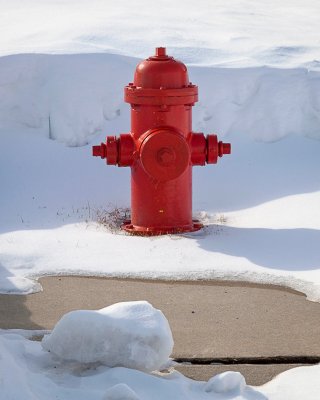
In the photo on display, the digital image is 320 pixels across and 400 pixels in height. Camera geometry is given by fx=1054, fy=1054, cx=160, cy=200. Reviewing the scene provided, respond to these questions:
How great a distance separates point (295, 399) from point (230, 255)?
6.32 ft

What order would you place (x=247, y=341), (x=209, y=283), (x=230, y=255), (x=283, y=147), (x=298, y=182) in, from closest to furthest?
(x=247, y=341) < (x=209, y=283) < (x=230, y=255) < (x=298, y=182) < (x=283, y=147)

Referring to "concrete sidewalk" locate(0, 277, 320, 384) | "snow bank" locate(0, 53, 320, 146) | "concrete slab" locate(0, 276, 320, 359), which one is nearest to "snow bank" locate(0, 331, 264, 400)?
"concrete sidewalk" locate(0, 277, 320, 384)

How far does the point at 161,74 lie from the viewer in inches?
241

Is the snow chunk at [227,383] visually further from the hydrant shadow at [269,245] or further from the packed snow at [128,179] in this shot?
the hydrant shadow at [269,245]

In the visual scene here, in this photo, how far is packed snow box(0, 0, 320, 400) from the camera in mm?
3955

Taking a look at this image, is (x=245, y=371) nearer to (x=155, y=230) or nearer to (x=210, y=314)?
(x=210, y=314)

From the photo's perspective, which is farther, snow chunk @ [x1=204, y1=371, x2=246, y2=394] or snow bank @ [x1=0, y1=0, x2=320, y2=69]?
snow bank @ [x1=0, y1=0, x2=320, y2=69]

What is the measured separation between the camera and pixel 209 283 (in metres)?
5.38

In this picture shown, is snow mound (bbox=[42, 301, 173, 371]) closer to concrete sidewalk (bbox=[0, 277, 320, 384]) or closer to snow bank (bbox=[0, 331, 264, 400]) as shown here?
snow bank (bbox=[0, 331, 264, 400])

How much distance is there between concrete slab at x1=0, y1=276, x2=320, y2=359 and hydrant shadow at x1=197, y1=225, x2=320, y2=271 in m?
0.40

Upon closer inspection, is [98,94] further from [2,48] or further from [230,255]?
[230,255]

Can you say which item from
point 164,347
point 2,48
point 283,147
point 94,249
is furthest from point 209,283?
point 2,48

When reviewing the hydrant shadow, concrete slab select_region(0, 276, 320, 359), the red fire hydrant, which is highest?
the red fire hydrant

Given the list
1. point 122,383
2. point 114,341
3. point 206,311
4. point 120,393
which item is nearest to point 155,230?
point 206,311
